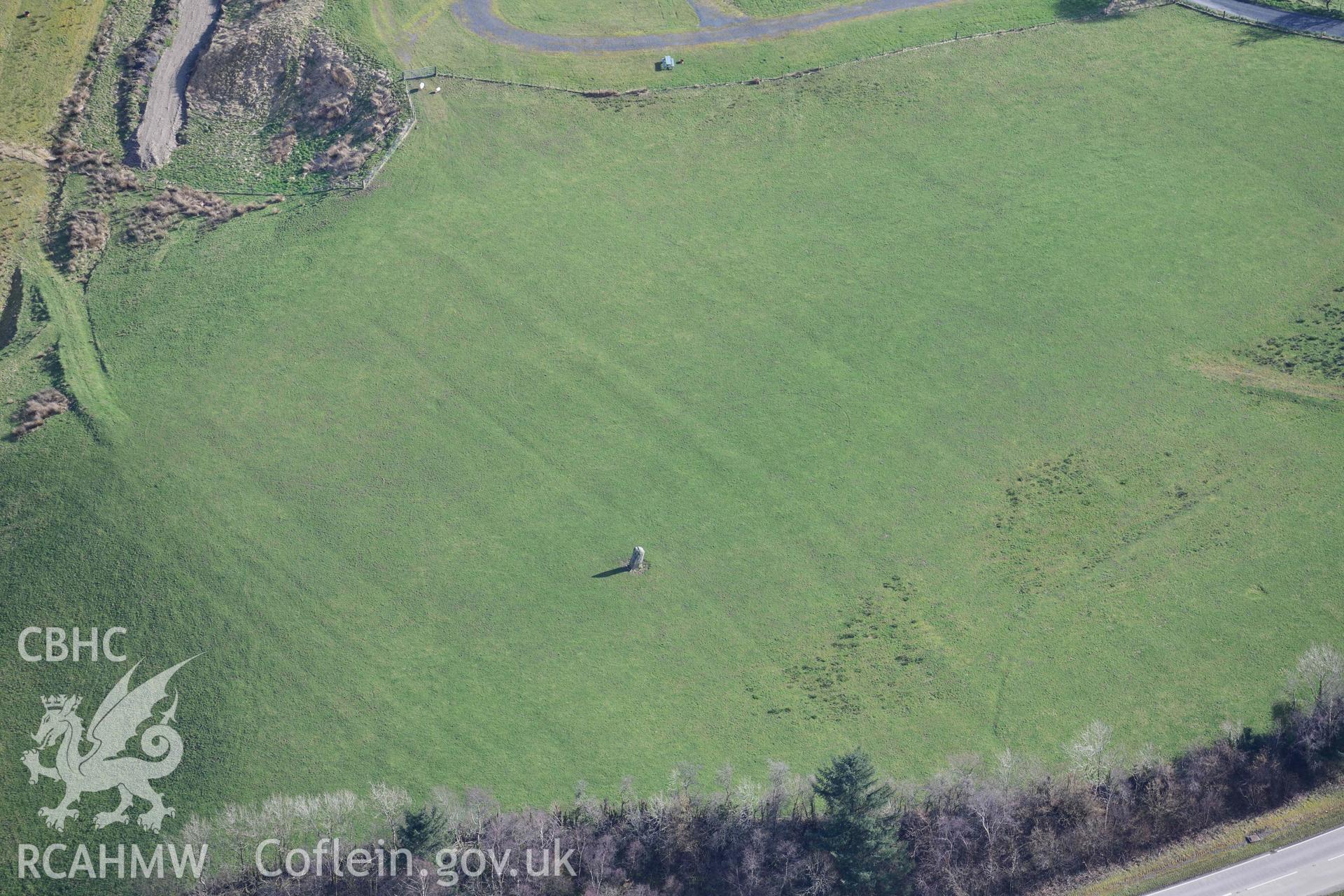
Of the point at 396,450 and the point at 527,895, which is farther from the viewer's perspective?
the point at 396,450

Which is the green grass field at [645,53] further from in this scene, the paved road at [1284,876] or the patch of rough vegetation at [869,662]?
the paved road at [1284,876]

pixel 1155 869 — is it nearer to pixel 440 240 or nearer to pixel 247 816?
pixel 247 816

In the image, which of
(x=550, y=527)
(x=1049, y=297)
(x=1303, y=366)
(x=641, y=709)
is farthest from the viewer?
(x=1049, y=297)

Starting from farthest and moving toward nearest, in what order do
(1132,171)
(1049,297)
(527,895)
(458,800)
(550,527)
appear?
(1132,171), (1049,297), (550,527), (458,800), (527,895)

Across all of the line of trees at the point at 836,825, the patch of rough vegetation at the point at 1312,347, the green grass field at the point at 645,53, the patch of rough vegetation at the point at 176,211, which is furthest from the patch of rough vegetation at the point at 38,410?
the patch of rough vegetation at the point at 1312,347

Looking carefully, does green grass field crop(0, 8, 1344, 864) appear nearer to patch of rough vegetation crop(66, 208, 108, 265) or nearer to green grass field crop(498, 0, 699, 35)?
patch of rough vegetation crop(66, 208, 108, 265)

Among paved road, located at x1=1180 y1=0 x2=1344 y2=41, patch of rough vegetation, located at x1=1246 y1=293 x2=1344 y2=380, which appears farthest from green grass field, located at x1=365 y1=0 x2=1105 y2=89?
patch of rough vegetation, located at x1=1246 y1=293 x2=1344 y2=380

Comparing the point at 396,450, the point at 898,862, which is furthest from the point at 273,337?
the point at 898,862
